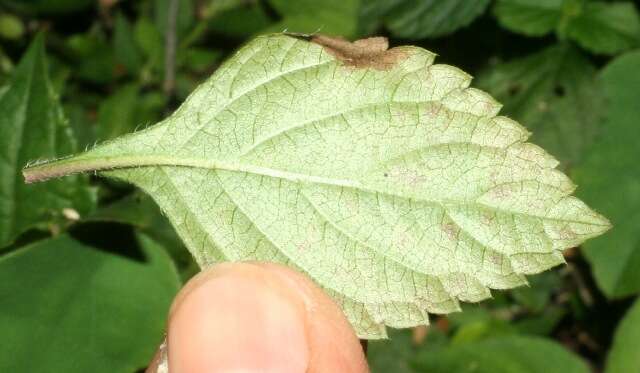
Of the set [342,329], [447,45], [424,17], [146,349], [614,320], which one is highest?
[424,17]

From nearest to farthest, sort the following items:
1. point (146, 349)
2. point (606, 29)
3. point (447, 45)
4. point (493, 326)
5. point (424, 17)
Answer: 1. point (146, 349)
2. point (424, 17)
3. point (606, 29)
4. point (447, 45)
5. point (493, 326)

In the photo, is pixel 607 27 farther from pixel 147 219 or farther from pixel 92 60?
pixel 92 60

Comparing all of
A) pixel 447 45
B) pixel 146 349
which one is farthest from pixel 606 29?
pixel 146 349

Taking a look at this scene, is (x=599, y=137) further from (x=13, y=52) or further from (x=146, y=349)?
(x=13, y=52)

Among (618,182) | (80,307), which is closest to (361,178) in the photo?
(80,307)

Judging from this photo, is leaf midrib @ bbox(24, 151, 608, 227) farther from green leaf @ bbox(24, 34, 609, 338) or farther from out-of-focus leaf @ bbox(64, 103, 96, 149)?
out-of-focus leaf @ bbox(64, 103, 96, 149)

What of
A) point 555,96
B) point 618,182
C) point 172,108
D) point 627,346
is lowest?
point 627,346
